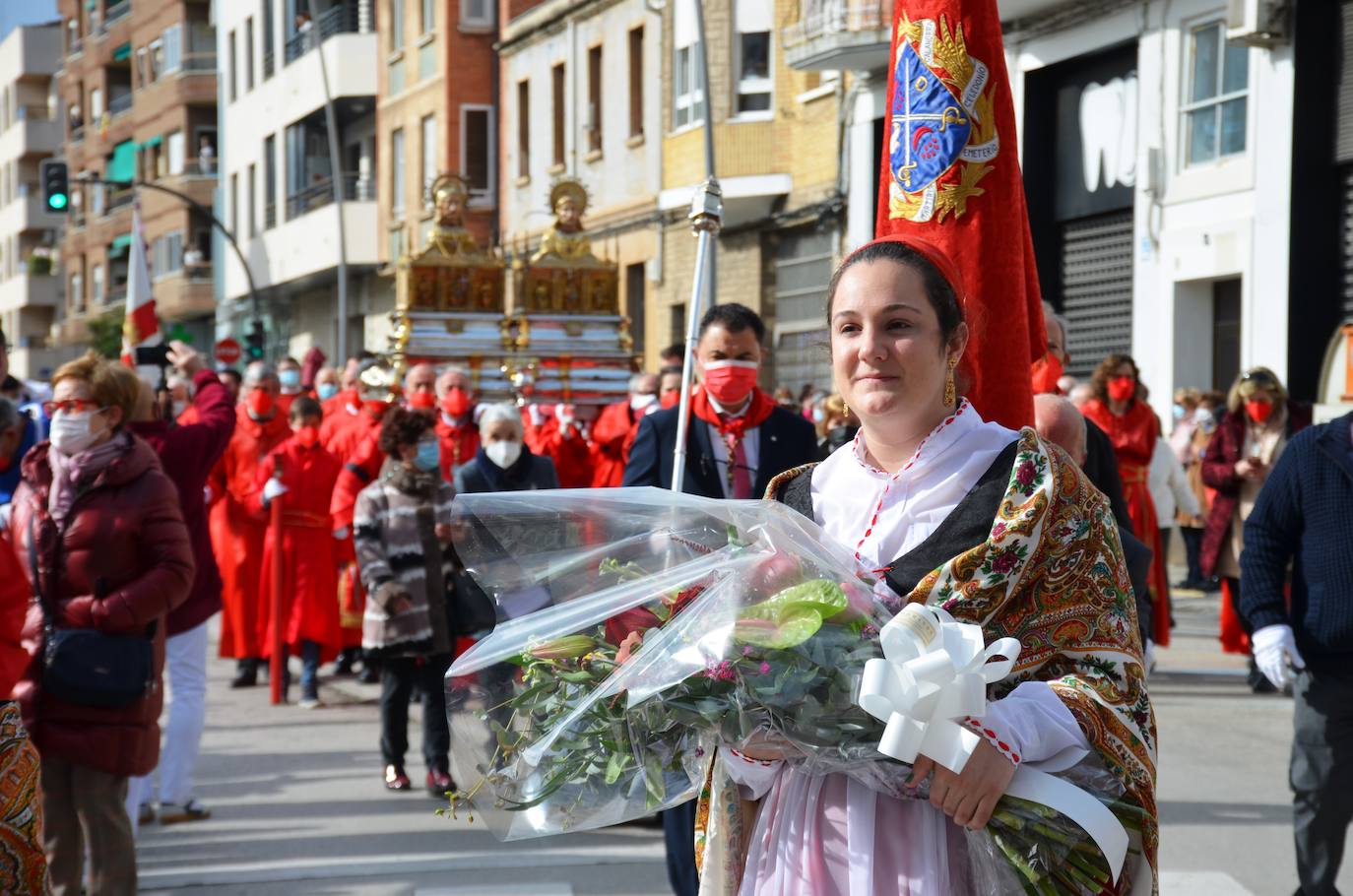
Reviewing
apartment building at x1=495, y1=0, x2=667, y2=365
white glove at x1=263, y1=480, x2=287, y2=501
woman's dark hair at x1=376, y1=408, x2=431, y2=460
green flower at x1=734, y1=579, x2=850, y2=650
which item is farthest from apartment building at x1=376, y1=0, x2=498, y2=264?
green flower at x1=734, y1=579, x2=850, y2=650

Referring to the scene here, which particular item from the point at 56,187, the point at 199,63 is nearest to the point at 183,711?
the point at 56,187

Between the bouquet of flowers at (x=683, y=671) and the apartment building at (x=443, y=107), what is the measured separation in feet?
110

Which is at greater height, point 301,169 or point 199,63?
point 199,63

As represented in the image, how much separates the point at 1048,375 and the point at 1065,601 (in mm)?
3151

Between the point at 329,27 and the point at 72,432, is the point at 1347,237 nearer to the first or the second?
the point at 72,432

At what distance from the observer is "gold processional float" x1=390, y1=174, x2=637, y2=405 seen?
48.6 feet

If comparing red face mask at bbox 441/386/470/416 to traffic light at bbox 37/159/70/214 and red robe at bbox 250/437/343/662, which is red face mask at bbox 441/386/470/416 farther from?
traffic light at bbox 37/159/70/214

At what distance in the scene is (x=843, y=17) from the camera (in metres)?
24.2

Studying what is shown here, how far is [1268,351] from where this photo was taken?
18203 millimetres

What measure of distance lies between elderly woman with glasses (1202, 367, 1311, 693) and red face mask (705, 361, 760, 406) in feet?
19.9

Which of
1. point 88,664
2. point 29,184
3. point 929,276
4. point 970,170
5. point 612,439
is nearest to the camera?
point 929,276

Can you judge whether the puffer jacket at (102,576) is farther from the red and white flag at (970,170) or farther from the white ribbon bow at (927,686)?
the white ribbon bow at (927,686)

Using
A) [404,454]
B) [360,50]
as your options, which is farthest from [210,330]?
[404,454]

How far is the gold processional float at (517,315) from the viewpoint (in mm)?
14820
